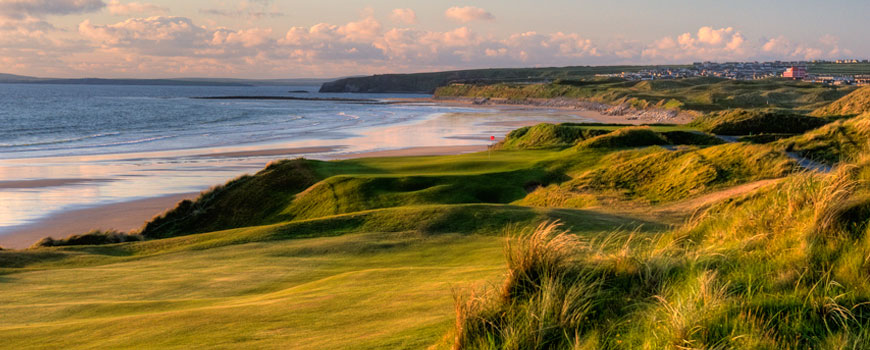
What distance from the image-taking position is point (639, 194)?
87.2ft

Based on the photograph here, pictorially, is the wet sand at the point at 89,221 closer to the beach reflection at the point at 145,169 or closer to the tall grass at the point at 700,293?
the beach reflection at the point at 145,169

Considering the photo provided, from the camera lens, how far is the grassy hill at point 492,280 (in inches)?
238

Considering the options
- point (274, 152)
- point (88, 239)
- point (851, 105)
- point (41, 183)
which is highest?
point (851, 105)

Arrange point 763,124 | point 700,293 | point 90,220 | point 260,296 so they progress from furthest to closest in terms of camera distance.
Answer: point 763,124, point 90,220, point 260,296, point 700,293

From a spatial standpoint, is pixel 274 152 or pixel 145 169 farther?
pixel 274 152

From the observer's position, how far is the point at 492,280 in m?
8.68

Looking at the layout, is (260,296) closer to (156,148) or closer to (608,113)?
(156,148)

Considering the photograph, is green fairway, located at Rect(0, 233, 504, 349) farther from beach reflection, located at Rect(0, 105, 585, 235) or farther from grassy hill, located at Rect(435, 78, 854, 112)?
grassy hill, located at Rect(435, 78, 854, 112)

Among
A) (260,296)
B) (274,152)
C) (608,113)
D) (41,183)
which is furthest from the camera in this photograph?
(608,113)

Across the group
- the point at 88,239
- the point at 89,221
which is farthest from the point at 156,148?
the point at 88,239

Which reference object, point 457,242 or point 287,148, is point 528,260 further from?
point 287,148

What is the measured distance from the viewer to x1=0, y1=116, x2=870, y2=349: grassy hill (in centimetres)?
605

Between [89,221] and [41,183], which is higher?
[41,183]

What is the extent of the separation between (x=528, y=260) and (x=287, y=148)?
5529cm
